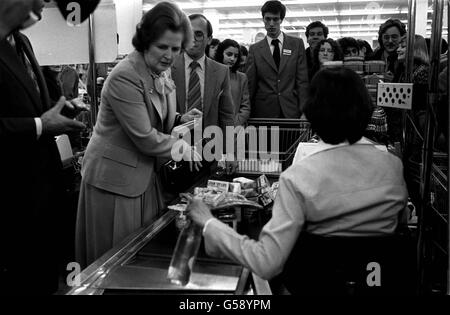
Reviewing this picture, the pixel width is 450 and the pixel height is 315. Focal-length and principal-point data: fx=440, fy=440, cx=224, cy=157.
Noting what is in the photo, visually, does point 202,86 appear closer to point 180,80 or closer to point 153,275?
point 180,80

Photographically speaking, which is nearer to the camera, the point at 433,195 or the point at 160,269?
the point at 160,269

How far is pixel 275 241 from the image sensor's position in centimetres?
123

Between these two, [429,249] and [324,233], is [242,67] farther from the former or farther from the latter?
[324,233]

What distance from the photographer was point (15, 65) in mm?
1807

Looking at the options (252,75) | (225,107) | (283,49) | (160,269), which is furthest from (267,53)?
(160,269)

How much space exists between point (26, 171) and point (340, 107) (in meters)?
1.35

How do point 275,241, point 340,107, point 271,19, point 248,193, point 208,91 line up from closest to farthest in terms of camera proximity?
point 275,241
point 340,107
point 248,193
point 208,91
point 271,19

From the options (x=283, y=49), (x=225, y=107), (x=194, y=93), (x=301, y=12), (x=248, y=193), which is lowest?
(x=248, y=193)

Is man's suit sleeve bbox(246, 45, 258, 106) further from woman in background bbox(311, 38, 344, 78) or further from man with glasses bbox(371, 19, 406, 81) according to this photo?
man with glasses bbox(371, 19, 406, 81)

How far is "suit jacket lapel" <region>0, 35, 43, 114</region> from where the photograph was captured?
1766 mm

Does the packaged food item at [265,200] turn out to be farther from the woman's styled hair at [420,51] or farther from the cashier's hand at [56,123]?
the woman's styled hair at [420,51]

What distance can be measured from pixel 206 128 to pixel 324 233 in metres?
1.71
